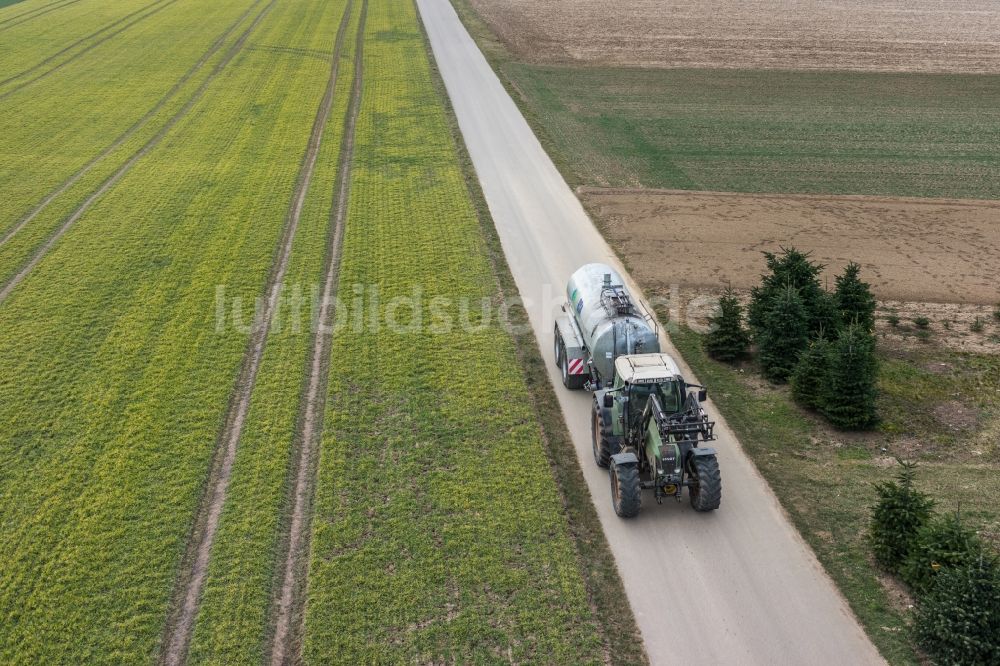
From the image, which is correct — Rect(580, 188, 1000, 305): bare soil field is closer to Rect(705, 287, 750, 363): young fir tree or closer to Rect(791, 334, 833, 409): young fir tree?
Rect(705, 287, 750, 363): young fir tree

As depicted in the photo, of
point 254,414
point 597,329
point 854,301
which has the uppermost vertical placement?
point 597,329

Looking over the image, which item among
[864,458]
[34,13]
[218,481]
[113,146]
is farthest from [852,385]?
[34,13]

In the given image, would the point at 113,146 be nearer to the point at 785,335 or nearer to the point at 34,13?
the point at 785,335

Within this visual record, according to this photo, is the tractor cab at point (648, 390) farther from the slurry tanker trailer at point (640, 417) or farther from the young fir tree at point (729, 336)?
the young fir tree at point (729, 336)

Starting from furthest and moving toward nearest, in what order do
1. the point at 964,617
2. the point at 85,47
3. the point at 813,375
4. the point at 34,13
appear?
1. the point at 34,13
2. the point at 85,47
3. the point at 813,375
4. the point at 964,617

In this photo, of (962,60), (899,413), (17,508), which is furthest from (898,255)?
(962,60)

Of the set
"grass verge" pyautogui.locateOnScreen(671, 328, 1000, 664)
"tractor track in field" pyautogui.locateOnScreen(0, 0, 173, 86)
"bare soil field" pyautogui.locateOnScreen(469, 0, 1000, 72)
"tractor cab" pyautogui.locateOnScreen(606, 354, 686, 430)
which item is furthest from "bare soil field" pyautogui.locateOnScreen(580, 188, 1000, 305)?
"tractor track in field" pyautogui.locateOnScreen(0, 0, 173, 86)
